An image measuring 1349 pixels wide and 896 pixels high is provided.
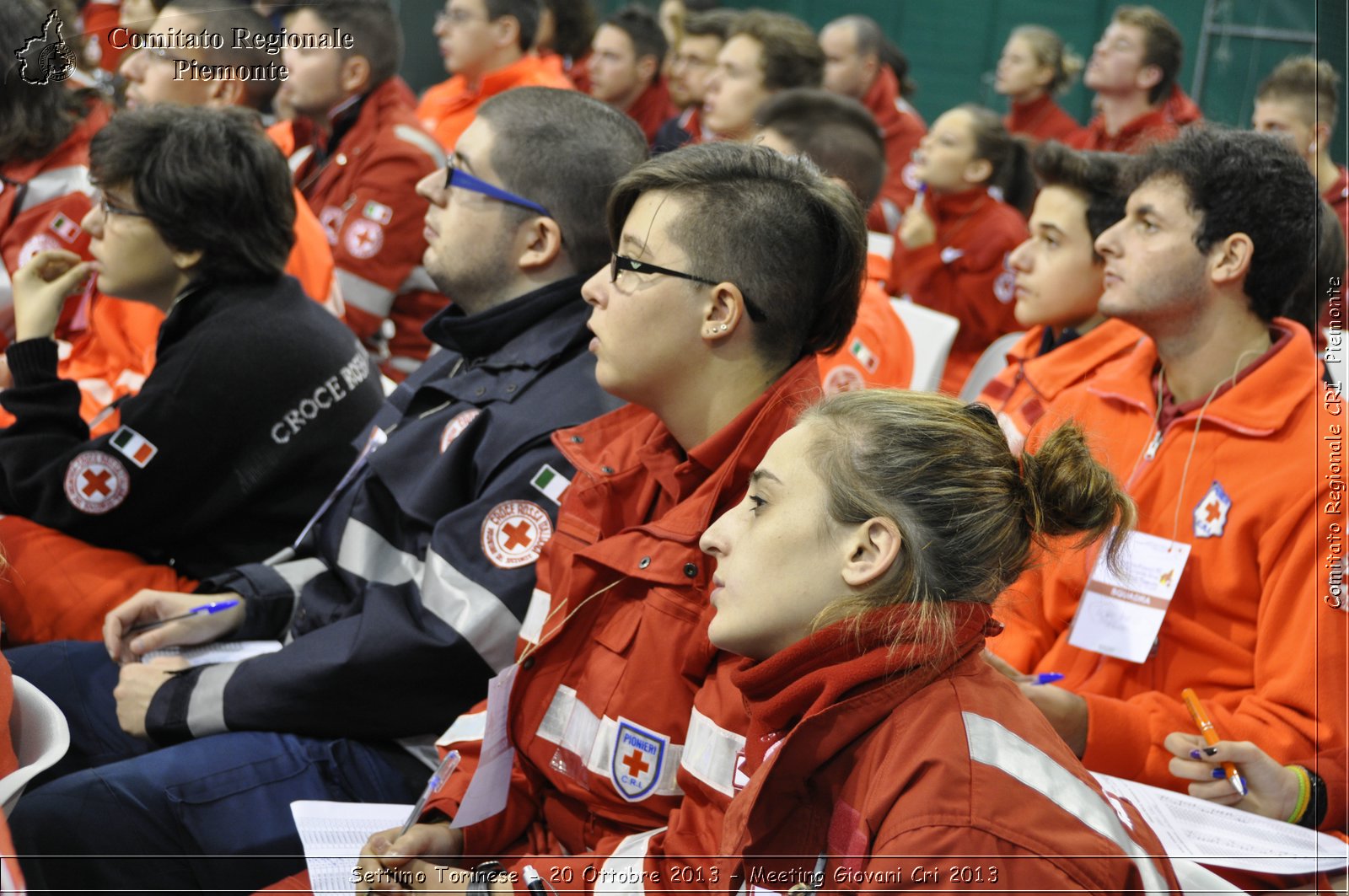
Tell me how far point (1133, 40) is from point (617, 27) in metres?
3.06

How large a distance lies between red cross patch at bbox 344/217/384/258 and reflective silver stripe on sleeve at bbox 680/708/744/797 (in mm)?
3205

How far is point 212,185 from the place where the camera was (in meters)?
2.77

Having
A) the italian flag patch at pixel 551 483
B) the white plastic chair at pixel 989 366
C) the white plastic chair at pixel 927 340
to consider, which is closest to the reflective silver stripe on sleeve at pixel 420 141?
the white plastic chair at pixel 927 340

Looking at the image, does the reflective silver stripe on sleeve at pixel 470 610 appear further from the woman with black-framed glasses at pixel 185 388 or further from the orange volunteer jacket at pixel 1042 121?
the orange volunteer jacket at pixel 1042 121

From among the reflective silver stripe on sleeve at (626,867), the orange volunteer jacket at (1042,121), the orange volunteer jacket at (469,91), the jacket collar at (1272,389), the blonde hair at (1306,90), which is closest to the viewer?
the reflective silver stripe on sleeve at (626,867)

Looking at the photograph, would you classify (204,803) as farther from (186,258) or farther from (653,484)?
(186,258)

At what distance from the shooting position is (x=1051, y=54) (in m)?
8.53

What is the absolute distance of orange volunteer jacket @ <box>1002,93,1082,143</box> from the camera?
8.39 m

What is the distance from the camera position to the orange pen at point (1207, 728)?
6.67 feet

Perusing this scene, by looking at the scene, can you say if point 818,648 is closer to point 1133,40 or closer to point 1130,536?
point 1130,536

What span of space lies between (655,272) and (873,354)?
1666 mm

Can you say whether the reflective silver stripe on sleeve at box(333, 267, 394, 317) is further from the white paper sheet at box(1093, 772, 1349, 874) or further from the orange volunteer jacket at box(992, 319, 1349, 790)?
the white paper sheet at box(1093, 772, 1349, 874)

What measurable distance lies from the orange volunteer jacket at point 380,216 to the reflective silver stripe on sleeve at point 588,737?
2.83 metres

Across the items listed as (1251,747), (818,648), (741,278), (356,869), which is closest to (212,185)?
(741,278)
